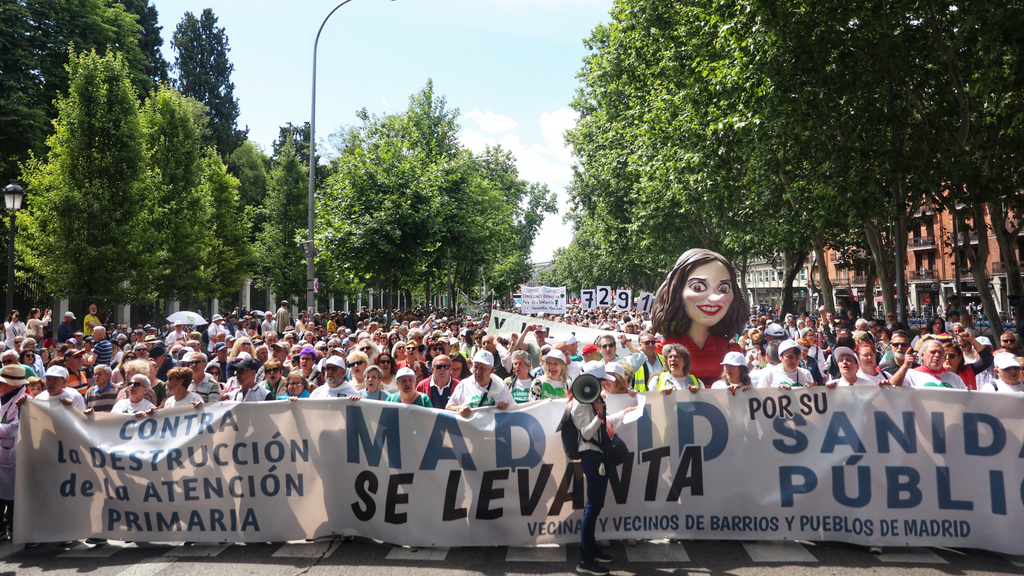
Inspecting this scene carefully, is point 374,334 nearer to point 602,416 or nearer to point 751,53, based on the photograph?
point 602,416

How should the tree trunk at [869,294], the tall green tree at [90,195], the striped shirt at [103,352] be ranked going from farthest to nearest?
the tree trunk at [869,294]
the tall green tree at [90,195]
the striped shirt at [103,352]

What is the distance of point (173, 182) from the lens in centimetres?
2827

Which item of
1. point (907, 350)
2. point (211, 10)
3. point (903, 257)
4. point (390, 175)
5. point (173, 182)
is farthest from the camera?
point (211, 10)

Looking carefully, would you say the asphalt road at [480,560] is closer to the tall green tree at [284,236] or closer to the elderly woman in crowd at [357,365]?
the elderly woman in crowd at [357,365]

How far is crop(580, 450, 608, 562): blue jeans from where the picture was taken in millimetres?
5215

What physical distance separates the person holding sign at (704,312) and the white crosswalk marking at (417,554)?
171 inches

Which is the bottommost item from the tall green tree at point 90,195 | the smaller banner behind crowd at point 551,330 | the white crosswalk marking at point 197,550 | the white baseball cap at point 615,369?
the white crosswalk marking at point 197,550

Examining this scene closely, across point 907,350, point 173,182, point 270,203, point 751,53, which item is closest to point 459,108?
point 270,203

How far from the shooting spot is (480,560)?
5.57 m

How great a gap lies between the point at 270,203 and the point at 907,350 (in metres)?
35.0

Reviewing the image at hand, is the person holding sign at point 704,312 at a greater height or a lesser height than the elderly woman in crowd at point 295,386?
greater

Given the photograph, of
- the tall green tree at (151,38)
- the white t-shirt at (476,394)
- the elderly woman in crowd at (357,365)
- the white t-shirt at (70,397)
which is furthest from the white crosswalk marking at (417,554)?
the tall green tree at (151,38)

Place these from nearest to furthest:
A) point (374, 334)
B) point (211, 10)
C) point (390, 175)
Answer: point (374, 334) → point (390, 175) → point (211, 10)

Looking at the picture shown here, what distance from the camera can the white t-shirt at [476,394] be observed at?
6.51 meters
